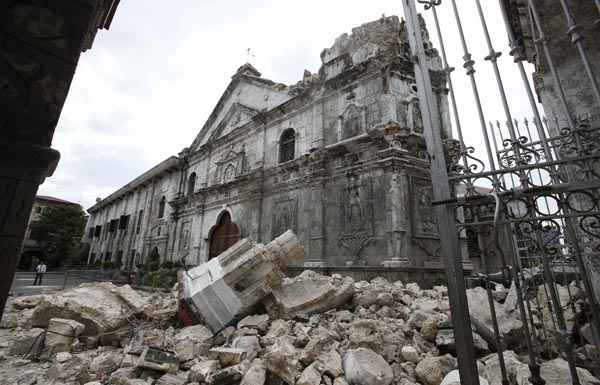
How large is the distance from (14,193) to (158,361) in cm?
251

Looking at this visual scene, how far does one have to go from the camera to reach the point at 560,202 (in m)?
1.58

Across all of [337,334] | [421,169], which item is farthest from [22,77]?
[421,169]

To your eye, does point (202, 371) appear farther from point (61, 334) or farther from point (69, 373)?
point (61, 334)

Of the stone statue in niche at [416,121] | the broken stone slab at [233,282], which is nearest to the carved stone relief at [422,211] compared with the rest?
the stone statue in niche at [416,121]

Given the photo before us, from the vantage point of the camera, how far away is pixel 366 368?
240cm

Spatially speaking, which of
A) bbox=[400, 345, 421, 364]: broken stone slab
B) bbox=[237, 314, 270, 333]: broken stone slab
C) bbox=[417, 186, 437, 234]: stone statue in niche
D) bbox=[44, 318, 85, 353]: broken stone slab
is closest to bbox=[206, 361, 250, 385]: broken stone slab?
bbox=[237, 314, 270, 333]: broken stone slab

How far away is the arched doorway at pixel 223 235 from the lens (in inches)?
455

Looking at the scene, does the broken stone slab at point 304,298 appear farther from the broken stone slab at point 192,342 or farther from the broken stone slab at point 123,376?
the broken stone slab at point 123,376

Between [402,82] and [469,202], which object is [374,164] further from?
[469,202]

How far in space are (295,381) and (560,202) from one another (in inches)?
90.4

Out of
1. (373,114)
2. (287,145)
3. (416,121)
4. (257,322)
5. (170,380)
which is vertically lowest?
(170,380)

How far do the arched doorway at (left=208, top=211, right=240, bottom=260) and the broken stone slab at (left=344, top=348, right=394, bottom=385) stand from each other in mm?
9202

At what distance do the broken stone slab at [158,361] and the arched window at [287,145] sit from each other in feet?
26.6

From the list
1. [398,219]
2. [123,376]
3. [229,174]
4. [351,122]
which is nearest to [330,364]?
[123,376]
